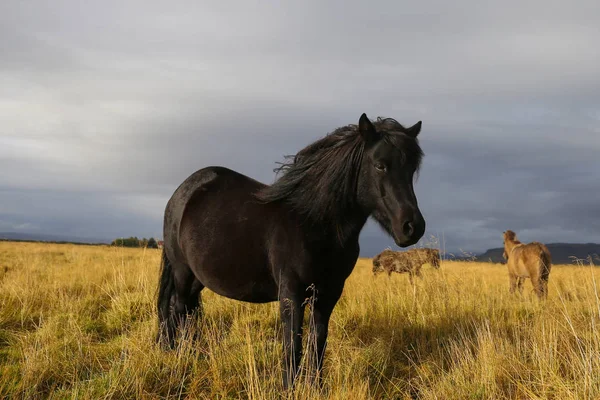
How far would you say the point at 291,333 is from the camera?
12.6 feet

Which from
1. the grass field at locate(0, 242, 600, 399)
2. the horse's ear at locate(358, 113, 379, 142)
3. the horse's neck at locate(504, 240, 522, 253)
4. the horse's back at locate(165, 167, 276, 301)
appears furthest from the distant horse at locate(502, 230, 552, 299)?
the horse's ear at locate(358, 113, 379, 142)

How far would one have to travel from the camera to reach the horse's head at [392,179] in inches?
136

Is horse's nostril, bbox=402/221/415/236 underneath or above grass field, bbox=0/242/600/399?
above

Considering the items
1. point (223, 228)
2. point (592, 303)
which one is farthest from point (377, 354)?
point (592, 303)

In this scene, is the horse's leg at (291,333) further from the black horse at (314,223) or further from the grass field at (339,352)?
the grass field at (339,352)

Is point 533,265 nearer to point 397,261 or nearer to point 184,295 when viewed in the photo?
point 397,261

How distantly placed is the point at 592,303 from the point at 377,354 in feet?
12.4

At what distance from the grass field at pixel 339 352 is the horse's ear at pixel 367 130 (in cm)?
191

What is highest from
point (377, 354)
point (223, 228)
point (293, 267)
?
point (223, 228)

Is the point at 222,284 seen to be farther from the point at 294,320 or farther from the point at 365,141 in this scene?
the point at 365,141

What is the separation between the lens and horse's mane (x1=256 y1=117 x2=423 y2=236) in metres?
3.90

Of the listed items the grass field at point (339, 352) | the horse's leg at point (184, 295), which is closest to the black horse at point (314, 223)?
the grass field at point (339, 352)

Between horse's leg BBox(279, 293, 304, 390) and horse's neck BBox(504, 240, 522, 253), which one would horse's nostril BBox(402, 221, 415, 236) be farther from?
horse's neck BBox(504, 240, 522, 253)

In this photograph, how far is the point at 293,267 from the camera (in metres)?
3.93
